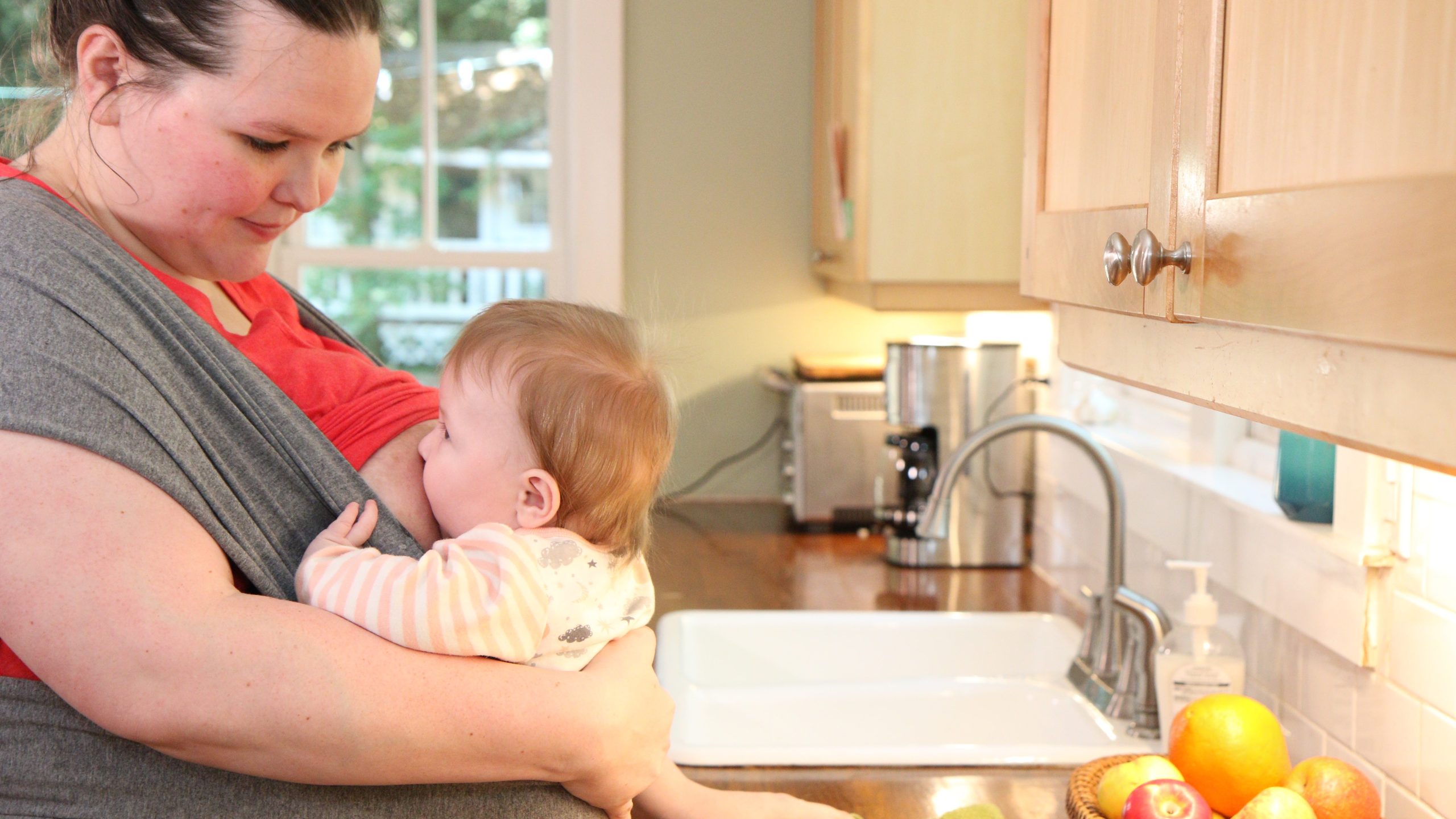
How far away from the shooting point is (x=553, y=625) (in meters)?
0.90

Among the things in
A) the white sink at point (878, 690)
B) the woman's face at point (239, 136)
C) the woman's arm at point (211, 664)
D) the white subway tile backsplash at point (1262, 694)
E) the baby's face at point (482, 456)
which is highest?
the woman's face at point (239, 136)

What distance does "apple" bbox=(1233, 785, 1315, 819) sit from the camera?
100 cm

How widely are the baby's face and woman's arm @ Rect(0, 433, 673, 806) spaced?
14 centimetres

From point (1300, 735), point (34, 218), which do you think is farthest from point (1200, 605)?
point (34, 218)

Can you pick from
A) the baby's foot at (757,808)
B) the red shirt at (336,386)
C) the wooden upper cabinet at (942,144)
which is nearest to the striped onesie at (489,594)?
the red shirt at (336,386)

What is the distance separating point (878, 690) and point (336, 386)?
932 millimetres

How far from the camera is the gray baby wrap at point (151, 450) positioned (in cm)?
73

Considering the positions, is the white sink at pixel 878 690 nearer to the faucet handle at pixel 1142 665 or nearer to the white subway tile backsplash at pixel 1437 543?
the faucet handle at pixel 1142 665

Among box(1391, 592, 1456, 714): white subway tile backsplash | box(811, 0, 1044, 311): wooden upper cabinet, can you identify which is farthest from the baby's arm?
box(811, 0, 1044, 311): wooden upper cabinet

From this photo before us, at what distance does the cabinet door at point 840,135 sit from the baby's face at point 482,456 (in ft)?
3.98

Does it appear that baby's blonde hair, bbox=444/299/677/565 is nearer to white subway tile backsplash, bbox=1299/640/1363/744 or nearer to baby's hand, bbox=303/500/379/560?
baby's hand, bbox=303/500/379/560

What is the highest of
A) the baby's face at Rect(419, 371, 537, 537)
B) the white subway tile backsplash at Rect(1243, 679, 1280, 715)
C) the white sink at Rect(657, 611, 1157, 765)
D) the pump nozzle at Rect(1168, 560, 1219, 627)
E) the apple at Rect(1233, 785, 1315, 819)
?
the baby's face at Rect(419, 371, 537, 537)

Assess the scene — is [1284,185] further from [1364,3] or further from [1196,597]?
[1196,597]

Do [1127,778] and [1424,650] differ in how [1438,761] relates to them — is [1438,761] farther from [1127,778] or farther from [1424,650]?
[1127,778]
